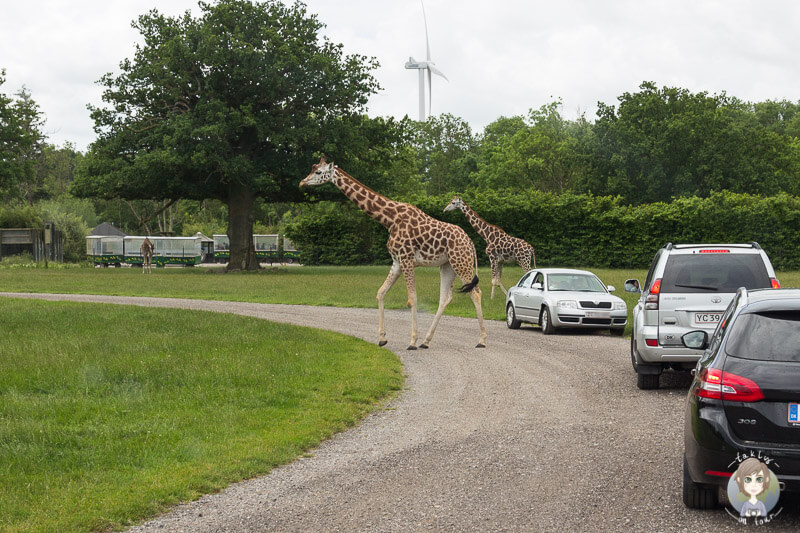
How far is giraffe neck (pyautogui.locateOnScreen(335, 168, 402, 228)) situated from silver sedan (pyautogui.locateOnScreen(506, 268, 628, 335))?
4.13 m

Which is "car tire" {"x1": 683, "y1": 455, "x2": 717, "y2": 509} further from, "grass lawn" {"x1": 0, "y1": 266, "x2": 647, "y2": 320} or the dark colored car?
"grass lawn" {"x1": 0, "y1": 266, "x2": 647, "y2": 320}

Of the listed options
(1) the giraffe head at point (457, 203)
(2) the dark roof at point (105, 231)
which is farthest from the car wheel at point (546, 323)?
(2) the dark roof at point (105, 231)

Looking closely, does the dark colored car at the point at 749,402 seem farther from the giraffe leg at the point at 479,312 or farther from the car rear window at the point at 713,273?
the giraffe leg at the point at 479,312

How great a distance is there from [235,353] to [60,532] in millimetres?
8891

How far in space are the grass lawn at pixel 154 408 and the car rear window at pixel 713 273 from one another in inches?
161

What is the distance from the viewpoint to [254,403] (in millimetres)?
10406

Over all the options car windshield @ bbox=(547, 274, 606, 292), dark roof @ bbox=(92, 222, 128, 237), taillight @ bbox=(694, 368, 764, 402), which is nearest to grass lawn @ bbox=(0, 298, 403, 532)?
taillight @ bbox=(694, 368, 764, 402)

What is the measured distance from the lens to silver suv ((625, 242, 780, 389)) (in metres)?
11.4

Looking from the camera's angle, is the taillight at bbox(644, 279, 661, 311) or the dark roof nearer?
the taillight at bbox(644, 279, 661, 311)

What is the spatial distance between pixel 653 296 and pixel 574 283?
8.67m

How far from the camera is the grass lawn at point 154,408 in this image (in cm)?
670

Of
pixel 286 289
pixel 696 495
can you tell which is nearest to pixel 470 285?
pixel 696 495

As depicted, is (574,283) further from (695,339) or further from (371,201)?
(695,339)

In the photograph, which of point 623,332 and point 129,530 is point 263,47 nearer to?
point 623,332
